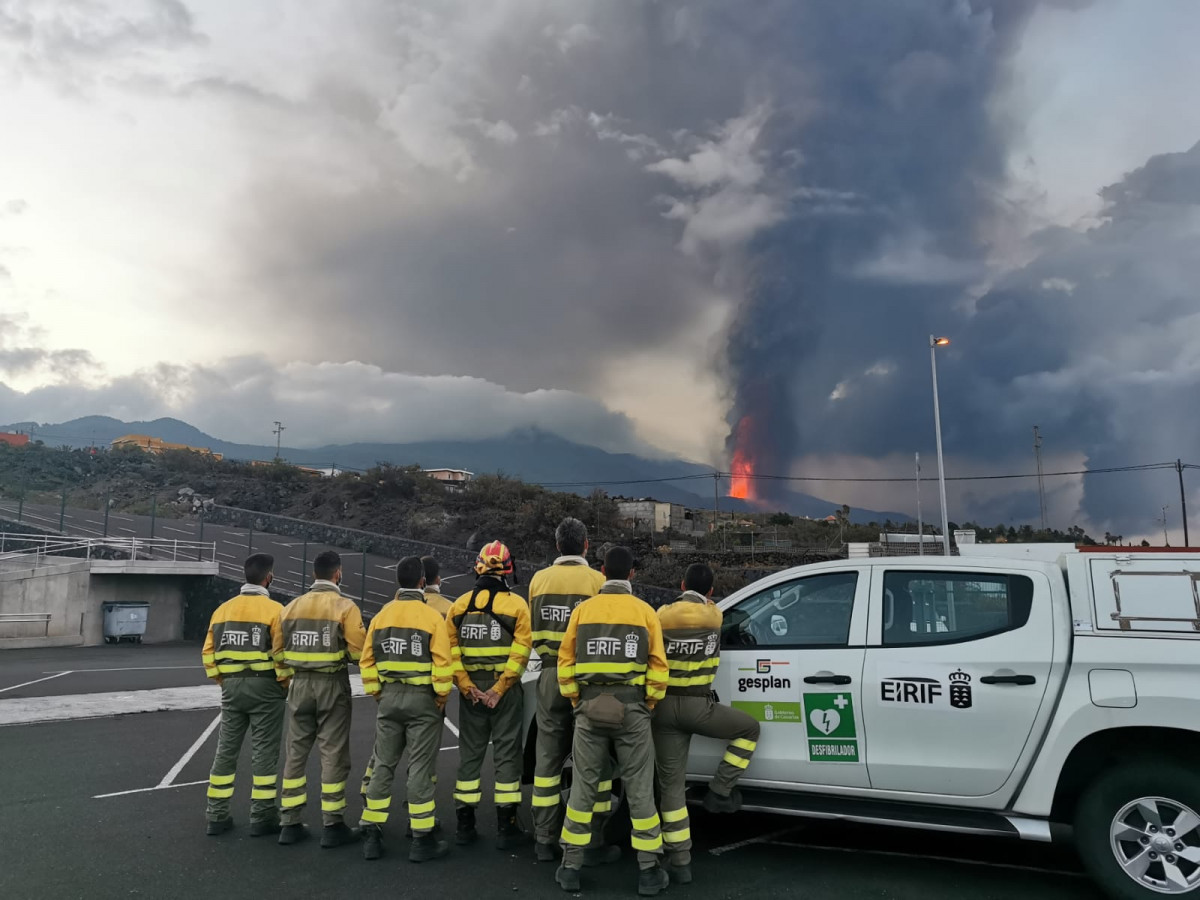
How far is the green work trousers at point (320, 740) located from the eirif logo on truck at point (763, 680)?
9.39 ft

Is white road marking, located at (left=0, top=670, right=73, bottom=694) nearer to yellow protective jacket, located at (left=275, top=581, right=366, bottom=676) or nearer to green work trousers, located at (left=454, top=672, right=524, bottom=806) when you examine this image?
yellow protective jacket, located at (left=275, top=581, right=366, bottom=676)

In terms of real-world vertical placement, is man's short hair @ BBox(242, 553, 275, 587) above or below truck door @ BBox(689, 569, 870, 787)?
above

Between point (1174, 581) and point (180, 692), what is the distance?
44.8ft

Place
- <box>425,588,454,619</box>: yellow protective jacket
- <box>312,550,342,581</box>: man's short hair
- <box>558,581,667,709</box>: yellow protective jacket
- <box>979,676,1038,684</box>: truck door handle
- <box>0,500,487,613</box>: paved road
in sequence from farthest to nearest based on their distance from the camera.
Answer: <box>0,500,487,613</box>: paved road < <box>425,588,454,619</box>: yellow protective jacket < <box>312,550,342,581</box>: man's short hair < <box>558,581,667,709</box>: yellow protective jacket < <box>979,676,1038,684</box>: truck door handle

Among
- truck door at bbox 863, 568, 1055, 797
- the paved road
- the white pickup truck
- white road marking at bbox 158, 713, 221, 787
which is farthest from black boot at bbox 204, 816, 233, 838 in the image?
the paved road

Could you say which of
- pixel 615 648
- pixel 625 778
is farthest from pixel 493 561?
pixel 625 778

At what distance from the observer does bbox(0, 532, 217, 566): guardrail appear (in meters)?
23.7

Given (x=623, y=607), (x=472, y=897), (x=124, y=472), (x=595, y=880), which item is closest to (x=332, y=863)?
(x=472, y=897)

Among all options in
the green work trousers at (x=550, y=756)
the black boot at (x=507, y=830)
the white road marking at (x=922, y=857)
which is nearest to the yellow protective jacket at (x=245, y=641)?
the black boot at (x=507, y=830)

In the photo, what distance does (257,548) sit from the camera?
38.3m

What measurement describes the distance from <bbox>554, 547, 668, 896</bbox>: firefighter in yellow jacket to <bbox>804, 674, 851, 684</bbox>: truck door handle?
978 mm

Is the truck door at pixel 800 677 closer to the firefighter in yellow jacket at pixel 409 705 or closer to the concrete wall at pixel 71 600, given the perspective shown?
the firefighter in yellow jacket at pixel 409 705

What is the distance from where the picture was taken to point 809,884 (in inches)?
191

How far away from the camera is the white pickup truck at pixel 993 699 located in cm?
429
